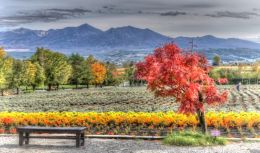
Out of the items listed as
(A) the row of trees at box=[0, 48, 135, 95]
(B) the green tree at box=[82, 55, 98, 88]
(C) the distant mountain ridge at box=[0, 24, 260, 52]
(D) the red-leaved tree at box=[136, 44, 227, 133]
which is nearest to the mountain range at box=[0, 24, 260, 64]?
(C) the distant mountain ridge at box=[0, 24, 260, 52]

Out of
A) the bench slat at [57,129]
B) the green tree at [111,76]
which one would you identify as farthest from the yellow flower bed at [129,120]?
the green tree at [111,76]

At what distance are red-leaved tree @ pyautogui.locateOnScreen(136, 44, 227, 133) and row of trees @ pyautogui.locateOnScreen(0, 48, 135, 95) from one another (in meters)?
34.3

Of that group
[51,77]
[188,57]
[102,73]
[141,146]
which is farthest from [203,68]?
[102,73]

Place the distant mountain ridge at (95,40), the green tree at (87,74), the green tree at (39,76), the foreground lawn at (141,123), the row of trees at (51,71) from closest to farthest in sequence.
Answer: the foreground lawn at (141,123), the row of trees at (51,71), the green tree at (39,76), the green tree at (87,74), the distant mountain ridge at (95,40)

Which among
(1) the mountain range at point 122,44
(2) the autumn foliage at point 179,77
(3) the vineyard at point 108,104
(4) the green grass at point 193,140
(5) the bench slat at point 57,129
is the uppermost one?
(1) the mountain range at point 122,44

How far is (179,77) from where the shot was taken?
49.8 feet

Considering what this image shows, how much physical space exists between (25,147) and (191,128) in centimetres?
707

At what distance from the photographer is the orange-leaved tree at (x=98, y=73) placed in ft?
212

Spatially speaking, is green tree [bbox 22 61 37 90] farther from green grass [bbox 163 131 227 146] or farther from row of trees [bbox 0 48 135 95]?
green grass [bbox 163 131 227 146]

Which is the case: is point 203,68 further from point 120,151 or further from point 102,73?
point 102,73

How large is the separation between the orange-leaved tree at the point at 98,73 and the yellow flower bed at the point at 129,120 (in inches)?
1694

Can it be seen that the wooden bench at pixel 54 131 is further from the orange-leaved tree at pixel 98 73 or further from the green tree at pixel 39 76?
the orange-leaved tree at pixel 98 73

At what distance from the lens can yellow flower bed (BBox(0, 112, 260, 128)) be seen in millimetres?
18719

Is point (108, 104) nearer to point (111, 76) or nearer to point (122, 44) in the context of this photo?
point (111, 76)
